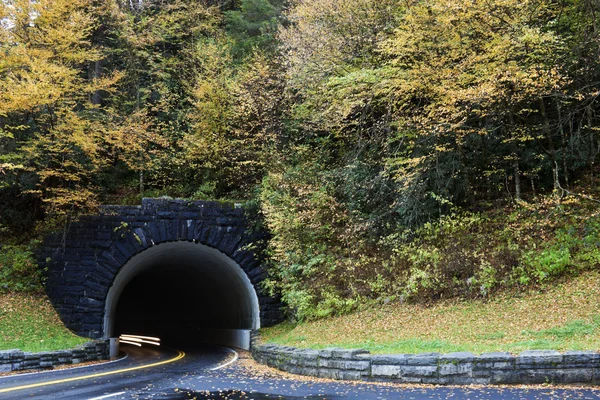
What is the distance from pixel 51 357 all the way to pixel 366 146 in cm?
1114

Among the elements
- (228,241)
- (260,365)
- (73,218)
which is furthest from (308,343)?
(73,218)

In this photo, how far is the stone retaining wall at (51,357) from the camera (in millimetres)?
12758

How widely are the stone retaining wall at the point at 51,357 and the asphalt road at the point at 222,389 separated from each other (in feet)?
3.64

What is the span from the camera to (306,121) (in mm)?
19203

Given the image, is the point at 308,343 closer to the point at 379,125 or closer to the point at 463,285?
the point at 463,285

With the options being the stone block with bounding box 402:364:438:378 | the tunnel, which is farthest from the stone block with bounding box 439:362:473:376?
the tunnel

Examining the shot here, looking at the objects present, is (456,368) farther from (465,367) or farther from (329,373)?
(329,373)

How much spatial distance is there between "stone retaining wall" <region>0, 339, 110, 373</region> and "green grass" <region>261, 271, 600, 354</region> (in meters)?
5.84

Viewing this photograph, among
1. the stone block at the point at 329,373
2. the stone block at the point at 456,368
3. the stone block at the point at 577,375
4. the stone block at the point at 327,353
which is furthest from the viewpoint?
the stone block at the point at 327,353

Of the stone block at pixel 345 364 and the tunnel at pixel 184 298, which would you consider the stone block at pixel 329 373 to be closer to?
the stone block at pixel 345 364

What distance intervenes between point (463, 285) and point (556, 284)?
2.18m

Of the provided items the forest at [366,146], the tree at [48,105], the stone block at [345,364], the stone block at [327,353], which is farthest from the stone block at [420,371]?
the tree at [48,105]

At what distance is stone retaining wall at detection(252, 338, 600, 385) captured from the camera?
7.96 meters

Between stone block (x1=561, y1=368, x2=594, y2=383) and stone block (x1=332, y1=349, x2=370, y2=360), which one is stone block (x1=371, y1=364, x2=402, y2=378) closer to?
stone block (x1=332, y1=349, x2=370, y2=360)
